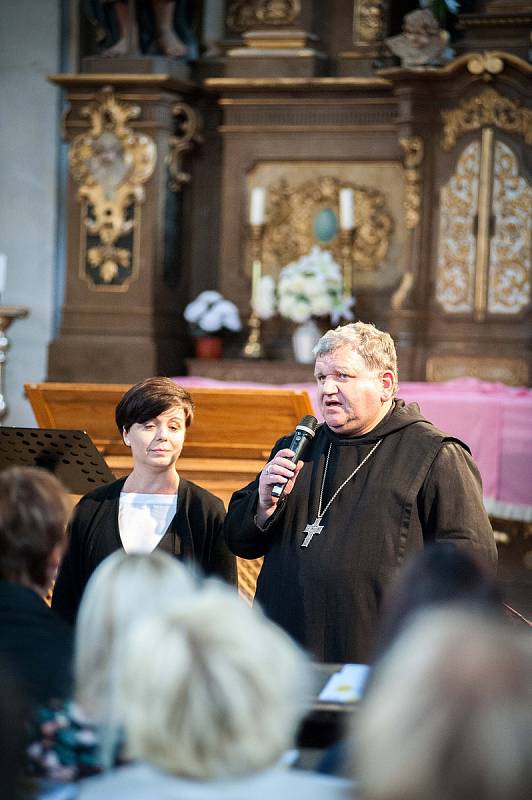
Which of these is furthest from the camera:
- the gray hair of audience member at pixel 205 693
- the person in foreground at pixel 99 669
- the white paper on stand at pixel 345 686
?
the white paper on stand at pixel 345 686

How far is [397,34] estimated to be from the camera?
29.9 feet

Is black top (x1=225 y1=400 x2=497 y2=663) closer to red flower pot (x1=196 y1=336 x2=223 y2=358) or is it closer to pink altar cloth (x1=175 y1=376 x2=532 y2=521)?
pink altar cloth (x1=175 y1=376 x2=532 y2=521)

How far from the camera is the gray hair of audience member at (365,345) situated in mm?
4164

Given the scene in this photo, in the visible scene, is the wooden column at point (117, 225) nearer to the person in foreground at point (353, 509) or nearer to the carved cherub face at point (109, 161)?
the carved cherub face at point (109, 161)

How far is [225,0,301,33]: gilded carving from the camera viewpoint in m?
9.30

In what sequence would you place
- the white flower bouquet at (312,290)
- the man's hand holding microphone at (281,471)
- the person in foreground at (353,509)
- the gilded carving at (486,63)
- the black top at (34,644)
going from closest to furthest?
1. the black top at (34,644)
2. the man's hand holding microphone at (281,471)
3. the person in foreground at (353,509)
4. the gilded carving at (486,63)
5. the white flower bouquet at (312,290)

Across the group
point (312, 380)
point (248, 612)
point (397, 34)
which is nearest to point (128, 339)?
point (312, 380)

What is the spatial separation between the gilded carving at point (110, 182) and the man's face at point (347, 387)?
17.3 ft

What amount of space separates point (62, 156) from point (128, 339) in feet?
5.39

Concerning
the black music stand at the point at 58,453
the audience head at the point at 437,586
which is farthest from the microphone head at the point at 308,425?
the audience head at the point at 437,586

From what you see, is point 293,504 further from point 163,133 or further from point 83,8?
point 83,8

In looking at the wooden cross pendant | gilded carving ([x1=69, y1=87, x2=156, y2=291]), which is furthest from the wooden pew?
gilded carving ([x1=69, y1=87, x2=156, y2=291])

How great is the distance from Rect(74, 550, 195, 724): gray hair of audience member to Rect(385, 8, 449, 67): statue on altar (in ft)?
23.3

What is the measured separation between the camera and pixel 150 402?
13.6 ft
